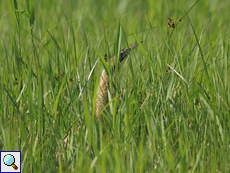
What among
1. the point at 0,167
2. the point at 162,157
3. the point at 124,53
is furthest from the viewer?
the point at 124,53

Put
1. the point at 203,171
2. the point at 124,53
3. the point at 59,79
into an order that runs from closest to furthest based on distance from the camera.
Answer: the point at 203,171 < the point at 59,79 < the point at 124,53

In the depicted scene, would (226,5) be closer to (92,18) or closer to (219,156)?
(92,18)

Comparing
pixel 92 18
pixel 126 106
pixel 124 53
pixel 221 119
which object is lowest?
pixel 221 119

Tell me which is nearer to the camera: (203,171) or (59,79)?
(203,171)

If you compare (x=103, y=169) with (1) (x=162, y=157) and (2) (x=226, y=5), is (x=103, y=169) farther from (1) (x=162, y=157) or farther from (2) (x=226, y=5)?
(2) (x=226, y=5)

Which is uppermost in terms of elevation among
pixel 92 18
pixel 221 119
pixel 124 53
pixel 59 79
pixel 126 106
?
pixel 92 18

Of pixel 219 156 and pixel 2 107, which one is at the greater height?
pixel 2 107

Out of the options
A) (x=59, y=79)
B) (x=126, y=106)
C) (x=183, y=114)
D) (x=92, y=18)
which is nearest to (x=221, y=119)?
(x=183, y=114)

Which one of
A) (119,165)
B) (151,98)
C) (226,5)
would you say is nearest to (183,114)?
(151,98)

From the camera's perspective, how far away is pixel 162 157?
1.53m

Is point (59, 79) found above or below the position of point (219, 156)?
above

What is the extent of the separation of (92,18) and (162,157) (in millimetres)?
3356

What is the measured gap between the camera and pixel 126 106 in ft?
5.61

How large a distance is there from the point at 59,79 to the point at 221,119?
96 centimetres
